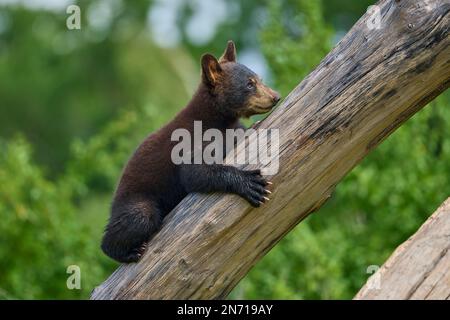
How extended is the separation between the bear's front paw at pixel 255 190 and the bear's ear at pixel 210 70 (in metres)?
1.86

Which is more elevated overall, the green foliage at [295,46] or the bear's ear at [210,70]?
the green foliage at [295,46]

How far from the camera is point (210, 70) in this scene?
851 cm

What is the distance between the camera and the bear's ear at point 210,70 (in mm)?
8414

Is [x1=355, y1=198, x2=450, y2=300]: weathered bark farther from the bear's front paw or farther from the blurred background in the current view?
the blurred background

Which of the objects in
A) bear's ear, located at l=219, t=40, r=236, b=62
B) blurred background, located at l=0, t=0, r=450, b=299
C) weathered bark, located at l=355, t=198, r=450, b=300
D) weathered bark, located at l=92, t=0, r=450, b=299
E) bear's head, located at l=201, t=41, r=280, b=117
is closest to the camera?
weathered bark, located at l=355, t=198, r=450, b=300

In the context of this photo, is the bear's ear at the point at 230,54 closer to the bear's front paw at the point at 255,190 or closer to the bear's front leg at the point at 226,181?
the bear's front leg at the point at 226,181

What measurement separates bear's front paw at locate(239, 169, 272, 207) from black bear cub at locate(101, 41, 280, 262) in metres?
0.02

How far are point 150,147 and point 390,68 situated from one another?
2546mm

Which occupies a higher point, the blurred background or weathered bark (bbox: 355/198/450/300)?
the blurred background

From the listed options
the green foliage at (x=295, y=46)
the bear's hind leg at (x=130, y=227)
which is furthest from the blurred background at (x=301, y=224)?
the bear's hind leg at (x=130, y=227)

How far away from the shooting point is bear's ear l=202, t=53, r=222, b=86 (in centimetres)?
841

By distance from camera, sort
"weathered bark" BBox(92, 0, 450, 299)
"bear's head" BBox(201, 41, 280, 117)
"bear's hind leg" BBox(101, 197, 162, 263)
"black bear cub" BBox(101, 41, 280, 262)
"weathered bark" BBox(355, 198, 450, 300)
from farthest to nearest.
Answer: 1. "bear's head" BBox(201, 41, 280, 117)
2. "bear's hind leg" BBox(101, 197, 162, 263)
3. "black bear cub" BBox(101, 41, 280, 262)
4. "weathered bark" BBox(92, 0, 450, 299)
5. "weathered bark" BBox(355, 198, 450, 300)

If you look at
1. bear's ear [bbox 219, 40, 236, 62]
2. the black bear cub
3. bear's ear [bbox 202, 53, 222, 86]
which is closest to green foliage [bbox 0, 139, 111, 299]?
the black bear cub

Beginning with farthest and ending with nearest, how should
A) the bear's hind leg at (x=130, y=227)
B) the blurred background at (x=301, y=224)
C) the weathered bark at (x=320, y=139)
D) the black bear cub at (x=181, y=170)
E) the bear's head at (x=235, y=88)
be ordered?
the blurred background at (x=301, y=224)
the bear's head at (x=235, y=88)
the bear's hind leg at (x=130, y=227)
the black bear cub at (x=181, y=170)
the weathered bark at (x=320, y=139)
